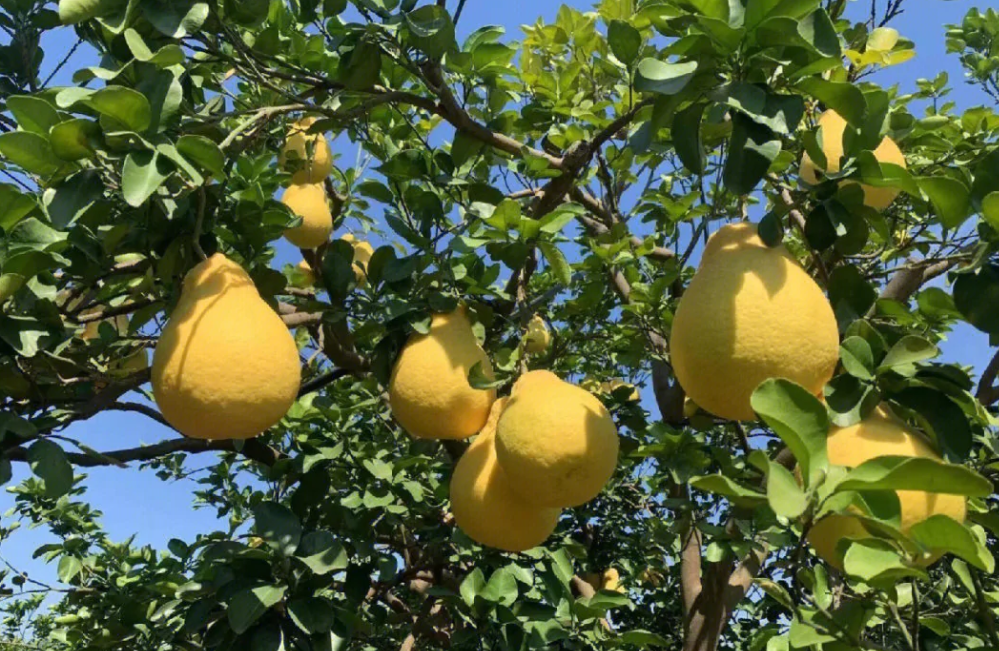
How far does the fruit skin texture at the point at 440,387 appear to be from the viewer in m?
2.04

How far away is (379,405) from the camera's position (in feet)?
12.2

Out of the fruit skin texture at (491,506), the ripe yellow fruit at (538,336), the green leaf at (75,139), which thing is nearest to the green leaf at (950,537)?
the fruit skin texture at (491,506)

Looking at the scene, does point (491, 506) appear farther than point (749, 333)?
Yes

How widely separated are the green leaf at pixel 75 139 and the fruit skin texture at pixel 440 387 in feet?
2.82

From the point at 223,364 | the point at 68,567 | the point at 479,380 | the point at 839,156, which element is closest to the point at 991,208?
the point at 839,156

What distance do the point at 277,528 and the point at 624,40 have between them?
160 cm

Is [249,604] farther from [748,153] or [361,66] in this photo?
[748,153]

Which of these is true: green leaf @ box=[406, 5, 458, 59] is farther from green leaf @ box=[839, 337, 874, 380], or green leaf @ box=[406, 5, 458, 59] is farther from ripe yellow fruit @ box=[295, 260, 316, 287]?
ripe yellow fruit @ box=[295, 260, 316, 287]

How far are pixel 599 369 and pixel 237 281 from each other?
2.84 meters

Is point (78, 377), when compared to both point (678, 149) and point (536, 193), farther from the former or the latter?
point (678, 149)

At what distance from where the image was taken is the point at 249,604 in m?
2.23

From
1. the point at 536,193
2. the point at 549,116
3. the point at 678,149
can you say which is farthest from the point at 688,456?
the point at 678,149

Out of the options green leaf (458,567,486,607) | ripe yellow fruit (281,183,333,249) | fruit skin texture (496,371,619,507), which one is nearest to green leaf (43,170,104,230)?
fruit skin texture (496,371,619,507)

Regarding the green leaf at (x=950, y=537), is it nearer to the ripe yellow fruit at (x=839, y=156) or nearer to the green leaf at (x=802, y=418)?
the green leaf at (x=802, y=418)
